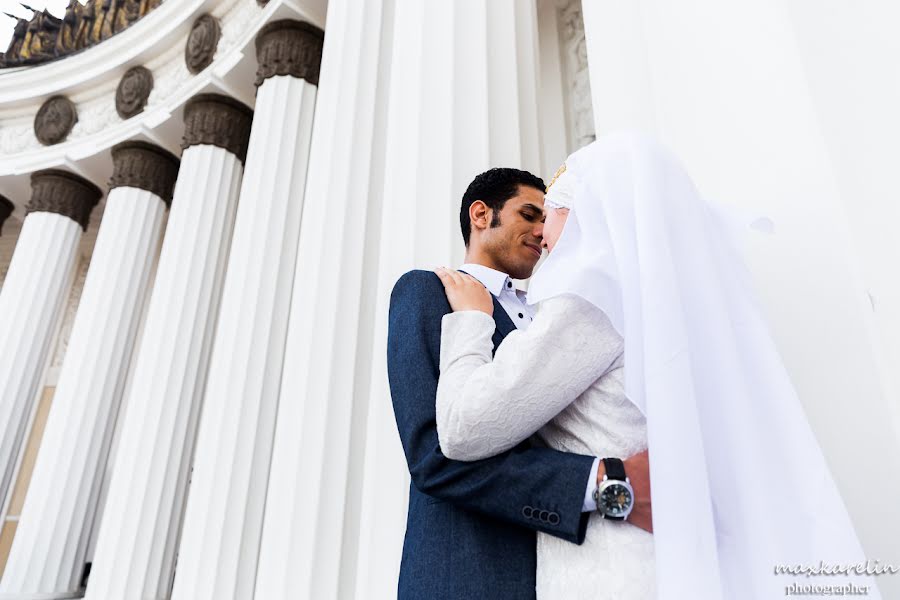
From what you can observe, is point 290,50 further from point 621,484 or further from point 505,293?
point 621,484

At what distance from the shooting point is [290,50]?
5.72m

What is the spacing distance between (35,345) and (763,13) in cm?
895

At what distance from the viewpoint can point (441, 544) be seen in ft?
3.34

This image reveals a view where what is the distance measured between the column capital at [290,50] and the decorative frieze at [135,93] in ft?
9.58

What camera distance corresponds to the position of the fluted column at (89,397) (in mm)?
6418

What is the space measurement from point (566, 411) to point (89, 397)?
720 centimetres

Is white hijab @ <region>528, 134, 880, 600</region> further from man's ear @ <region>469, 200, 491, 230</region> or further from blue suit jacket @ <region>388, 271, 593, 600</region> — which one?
man's ear @ <region>469, 200, 491, 230</region>

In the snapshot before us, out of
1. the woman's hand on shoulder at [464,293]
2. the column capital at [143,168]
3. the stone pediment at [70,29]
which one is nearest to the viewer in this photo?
the woman's hand on shoulder at [464,293]

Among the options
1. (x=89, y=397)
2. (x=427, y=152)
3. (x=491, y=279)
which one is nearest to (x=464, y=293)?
(x=491, y=279)

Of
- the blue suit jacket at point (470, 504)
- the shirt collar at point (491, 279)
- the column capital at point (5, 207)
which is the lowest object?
the blue suit jacket at point (470, 504)

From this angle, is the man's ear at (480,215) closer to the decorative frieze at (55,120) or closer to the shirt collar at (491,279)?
the shirt collar at (491,279)

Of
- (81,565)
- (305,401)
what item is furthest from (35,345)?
(305,401)

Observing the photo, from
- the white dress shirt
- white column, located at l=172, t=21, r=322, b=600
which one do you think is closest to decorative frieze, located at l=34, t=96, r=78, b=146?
white column, located at l=172, t=21, r=322, b=600

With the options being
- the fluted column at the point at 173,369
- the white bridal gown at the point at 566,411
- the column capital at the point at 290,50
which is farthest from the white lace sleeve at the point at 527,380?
the column capital at the point at 290,50
